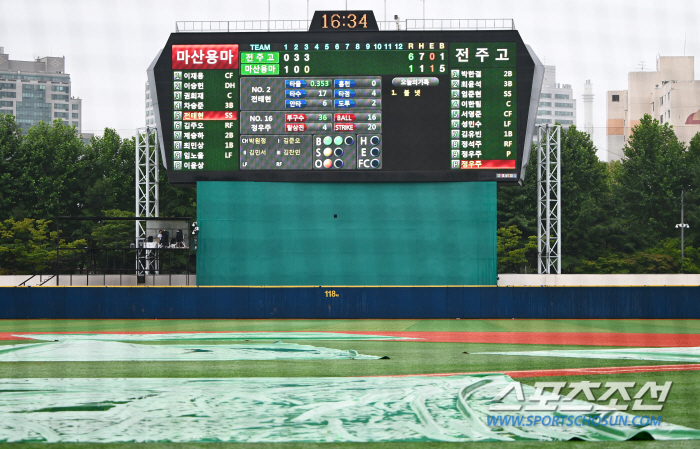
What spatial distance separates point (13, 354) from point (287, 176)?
1427cm

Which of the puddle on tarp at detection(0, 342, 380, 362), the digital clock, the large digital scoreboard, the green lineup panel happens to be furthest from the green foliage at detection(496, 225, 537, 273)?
the puddle on tarp at detection(0, 342, 380, 362)

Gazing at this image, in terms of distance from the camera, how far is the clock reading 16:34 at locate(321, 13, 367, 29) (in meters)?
28.7

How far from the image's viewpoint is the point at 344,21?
2878cm

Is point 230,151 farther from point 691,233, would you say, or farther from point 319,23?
point 691,233

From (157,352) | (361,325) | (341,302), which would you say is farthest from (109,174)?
(157,352)

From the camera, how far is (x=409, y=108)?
91.2ft

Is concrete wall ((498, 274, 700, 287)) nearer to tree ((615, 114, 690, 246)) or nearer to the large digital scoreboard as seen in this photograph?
the large digital scoreboard

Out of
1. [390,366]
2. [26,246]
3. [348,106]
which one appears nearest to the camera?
[390,366]

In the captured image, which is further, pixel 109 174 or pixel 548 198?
pixel 109 174

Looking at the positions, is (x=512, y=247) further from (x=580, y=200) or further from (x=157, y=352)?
(x=157, y=352)

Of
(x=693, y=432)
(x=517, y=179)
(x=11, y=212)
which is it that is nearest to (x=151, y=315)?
(x=517, y=179)

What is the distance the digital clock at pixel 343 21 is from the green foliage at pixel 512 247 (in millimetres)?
24407

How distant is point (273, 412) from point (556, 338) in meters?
12.3

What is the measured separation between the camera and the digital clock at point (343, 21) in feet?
93.9
